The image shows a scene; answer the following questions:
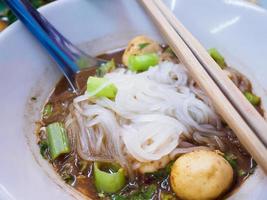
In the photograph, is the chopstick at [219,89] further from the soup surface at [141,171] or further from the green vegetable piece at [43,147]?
the green vegetable piece at [43,147]

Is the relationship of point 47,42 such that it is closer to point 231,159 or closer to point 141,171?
point 141,171

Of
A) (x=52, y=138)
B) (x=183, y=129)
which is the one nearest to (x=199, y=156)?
(x=183, y=129)

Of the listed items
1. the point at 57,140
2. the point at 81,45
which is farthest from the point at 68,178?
the point at 81,45

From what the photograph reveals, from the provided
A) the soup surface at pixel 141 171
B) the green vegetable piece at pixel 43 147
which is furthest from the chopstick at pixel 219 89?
the green vegetable piece at pixel 43 147

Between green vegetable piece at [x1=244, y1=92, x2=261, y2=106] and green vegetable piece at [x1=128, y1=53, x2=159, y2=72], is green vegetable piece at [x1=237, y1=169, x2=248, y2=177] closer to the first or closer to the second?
green vegetable piece at [x1=244, y1=92, x2=261, y2=106]

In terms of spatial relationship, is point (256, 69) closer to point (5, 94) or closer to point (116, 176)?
point (116, 176)

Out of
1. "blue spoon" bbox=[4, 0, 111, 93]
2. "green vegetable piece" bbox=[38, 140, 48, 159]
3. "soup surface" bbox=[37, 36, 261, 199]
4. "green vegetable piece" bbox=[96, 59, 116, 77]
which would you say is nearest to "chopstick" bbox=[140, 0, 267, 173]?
"soup surface" bbox=[37, 36, 261, 199]

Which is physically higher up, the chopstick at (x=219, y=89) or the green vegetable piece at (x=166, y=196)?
the chopstick at (x=219, y=89)
